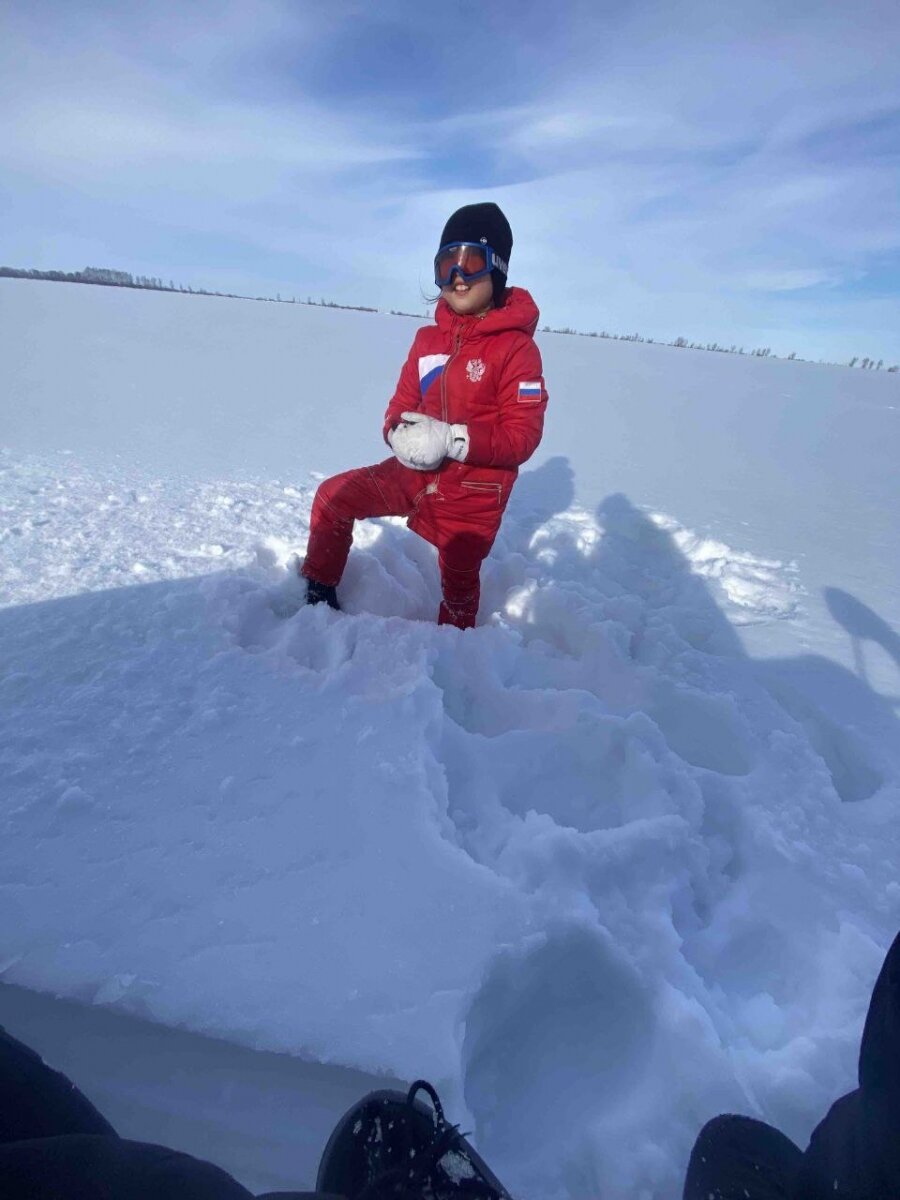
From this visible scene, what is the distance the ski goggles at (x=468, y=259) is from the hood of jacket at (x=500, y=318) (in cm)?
14

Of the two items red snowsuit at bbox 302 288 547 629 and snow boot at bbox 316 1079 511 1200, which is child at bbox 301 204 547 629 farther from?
snow boot at bbox 316 1079 511 1200

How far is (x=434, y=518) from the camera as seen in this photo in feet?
8.27

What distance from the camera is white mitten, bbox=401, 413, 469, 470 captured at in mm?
2209

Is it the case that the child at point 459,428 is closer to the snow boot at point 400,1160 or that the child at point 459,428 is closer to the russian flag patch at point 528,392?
the russian flag patch at point 528,392

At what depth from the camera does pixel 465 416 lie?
246 cm

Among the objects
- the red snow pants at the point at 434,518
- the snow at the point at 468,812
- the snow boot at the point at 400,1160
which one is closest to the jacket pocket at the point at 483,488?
the red snow pants at the point at 434,518

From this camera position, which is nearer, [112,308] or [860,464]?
[860,464]

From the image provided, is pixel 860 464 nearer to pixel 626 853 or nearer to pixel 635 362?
pixel 626 853

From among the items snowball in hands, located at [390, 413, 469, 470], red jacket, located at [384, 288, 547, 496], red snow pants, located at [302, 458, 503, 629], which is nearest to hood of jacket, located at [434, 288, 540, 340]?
red jacket, located at [384, 288, 547, 496]

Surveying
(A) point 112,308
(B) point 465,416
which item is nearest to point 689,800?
(B) point 465,416

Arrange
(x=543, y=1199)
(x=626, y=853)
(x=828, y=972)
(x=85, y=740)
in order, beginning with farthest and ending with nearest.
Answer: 1. (x=85, y=740)
2. (x=626, y=853)
3. (x=828, y=972)
4. (x=543, y=1199)

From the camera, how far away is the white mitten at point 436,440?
221cm

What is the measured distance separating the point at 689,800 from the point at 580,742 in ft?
1.04

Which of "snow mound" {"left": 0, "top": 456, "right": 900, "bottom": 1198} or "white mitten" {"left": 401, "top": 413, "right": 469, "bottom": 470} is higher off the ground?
"white mitten" {"left": 401, "top": 413, "right": 469, "bottom": 470}
